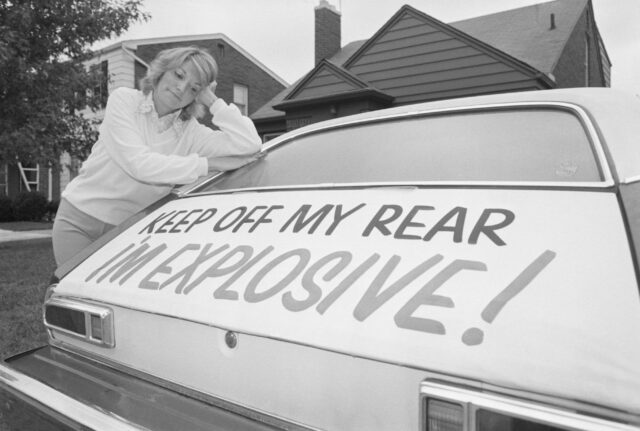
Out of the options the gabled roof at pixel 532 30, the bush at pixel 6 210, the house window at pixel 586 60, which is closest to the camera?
the gabled roof at pixel 532 30

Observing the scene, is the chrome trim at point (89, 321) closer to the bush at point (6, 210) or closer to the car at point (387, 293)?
the car at point (387, 293)

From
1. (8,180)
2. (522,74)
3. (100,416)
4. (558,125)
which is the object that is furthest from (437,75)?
(8,180)

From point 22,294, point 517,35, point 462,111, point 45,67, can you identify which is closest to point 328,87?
point 517,35

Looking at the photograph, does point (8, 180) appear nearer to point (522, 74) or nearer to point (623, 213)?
point (522, 74)

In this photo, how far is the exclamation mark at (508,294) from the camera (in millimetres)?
1051

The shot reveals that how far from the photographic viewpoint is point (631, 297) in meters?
1.00

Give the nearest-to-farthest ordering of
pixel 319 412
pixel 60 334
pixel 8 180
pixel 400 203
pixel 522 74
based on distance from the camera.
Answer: pixel 319 412 < pixel 400 203 < pixel 60 334 < pixel 522 74 < pixel 8 180

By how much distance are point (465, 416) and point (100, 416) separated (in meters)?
0.93

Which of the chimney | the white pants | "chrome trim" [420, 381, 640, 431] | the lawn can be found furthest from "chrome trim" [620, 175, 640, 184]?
the chimney

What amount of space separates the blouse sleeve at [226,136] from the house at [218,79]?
16842mm

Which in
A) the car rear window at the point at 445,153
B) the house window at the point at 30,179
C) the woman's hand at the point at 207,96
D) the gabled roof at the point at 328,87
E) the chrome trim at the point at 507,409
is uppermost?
the gabled roof at the point at 328,87

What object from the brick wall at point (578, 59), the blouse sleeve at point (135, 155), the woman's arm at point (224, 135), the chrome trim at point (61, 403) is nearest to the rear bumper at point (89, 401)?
the chrome trim at point (61, 403)

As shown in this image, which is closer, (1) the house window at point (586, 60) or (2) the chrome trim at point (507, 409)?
(2) the chrome trim at point (507, 409)

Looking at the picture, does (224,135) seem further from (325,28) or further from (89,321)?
(325,28)
